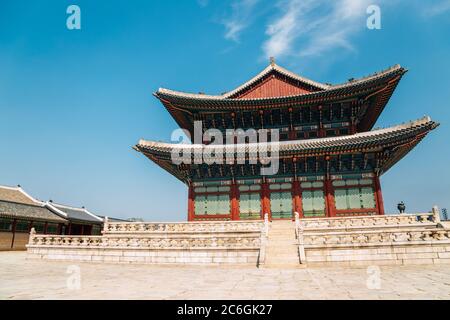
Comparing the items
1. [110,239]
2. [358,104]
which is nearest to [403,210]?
[358,104]

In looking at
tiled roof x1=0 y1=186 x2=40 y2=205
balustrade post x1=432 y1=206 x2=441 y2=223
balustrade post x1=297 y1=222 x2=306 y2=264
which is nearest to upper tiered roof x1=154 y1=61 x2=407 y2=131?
balustrade post x1=432 y1=206 x2=441 y2=223

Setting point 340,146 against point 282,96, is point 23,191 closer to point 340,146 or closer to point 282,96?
point 282,96

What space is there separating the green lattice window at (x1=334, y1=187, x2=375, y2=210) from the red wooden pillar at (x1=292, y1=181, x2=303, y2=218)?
250 cm

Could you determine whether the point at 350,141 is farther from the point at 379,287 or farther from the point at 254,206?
the point at 379,287

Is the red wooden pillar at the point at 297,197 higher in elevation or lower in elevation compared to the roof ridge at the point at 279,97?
lower

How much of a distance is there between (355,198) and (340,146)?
4062mm

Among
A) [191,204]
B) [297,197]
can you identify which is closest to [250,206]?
[297,197]

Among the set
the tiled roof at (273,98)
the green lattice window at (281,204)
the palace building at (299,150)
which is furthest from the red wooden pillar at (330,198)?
the tiled roof at (273,98)

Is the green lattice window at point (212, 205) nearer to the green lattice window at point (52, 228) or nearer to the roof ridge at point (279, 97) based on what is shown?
the roof ridge at point (279, 97)

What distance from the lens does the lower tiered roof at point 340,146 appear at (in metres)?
18.3

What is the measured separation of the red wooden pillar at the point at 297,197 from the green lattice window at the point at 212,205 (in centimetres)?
497

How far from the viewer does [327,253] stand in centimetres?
1238

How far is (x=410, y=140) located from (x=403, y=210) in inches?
177
